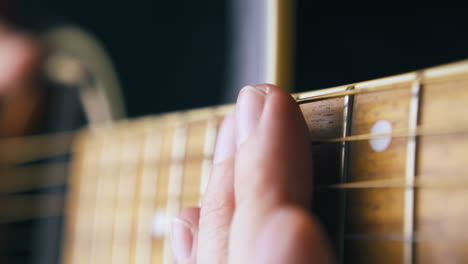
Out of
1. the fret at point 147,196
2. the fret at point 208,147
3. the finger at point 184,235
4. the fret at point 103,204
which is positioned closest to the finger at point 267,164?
the finger at point 184,235

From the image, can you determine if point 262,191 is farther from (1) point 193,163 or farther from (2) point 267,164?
(1) point 193,163

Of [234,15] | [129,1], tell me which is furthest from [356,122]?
[129,1]

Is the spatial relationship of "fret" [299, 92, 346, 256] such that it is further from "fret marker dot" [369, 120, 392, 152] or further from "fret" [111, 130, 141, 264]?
"fret" [111, 130, 141, 264]

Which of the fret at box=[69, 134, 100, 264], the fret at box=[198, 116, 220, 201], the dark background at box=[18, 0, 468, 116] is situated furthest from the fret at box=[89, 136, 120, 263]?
the dark background at box=[18, 0, 468, 116]

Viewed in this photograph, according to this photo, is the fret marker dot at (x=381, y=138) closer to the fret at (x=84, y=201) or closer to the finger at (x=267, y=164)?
the finger at (x=267, y=164)

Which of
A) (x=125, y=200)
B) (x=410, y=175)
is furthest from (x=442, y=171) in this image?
(x=125, y=200)

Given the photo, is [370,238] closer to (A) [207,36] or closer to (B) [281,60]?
(B) [281,60]
